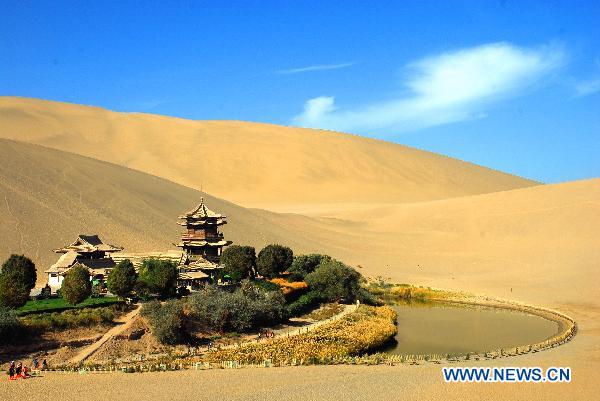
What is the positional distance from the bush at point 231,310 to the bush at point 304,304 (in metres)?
2.44

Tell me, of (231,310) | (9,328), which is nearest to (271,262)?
(231,310)

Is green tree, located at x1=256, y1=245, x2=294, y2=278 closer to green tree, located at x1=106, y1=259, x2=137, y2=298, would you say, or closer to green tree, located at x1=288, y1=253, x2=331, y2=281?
green tree, located at x1=288, y1=253, x2=331, y2=281

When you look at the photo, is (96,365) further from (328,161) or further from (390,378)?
(328,161)

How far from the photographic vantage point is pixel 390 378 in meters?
23.6

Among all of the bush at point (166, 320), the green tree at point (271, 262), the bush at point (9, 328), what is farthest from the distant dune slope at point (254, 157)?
the bush at point (9, 328)

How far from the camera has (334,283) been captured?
41.9 meters

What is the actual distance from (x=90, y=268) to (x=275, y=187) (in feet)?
270

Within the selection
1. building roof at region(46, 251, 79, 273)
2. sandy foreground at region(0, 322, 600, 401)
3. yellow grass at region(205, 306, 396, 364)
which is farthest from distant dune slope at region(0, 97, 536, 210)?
sandy foreground at region(0, 322, 600, 401)

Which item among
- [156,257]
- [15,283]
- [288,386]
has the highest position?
[156,257]

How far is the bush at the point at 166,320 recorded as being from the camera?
94.0ft

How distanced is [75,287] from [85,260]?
8.82 m

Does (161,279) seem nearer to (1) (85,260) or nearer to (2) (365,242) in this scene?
(1) (85,260)

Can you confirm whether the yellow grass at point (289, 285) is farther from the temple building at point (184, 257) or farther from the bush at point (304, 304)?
the temple building at point (184, 257)

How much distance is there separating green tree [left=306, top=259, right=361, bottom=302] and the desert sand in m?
10.8
